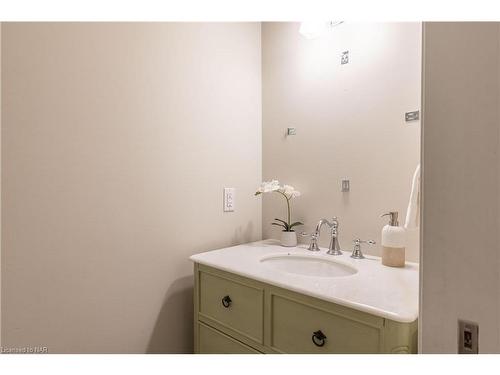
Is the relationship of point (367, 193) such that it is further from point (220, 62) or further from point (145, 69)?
point (145, 69)

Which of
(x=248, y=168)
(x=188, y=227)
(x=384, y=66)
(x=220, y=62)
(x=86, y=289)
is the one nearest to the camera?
(x=86, y=289)

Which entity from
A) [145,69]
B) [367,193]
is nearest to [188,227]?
[145,69]

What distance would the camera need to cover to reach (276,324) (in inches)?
43.3

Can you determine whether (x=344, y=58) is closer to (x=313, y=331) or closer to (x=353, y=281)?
(x=353, y=281)

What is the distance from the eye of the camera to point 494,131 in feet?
1.41

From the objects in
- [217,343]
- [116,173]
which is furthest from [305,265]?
[116,173]

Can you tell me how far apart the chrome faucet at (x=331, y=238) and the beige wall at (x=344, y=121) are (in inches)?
2.3

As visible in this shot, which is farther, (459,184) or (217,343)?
(217,343)

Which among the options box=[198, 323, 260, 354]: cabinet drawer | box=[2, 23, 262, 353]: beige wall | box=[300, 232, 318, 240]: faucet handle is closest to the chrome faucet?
box=[300, 232, 318, 240]: faucet handle

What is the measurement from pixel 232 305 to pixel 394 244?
2.22ft

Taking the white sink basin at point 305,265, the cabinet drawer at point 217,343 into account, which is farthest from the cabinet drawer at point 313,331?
the white sink basin at point 305,265

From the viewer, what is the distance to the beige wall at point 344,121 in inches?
51.5

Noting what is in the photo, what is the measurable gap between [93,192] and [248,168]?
0.83 metres

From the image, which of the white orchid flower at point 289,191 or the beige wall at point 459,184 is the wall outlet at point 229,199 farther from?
the beige wall at point 459,184
